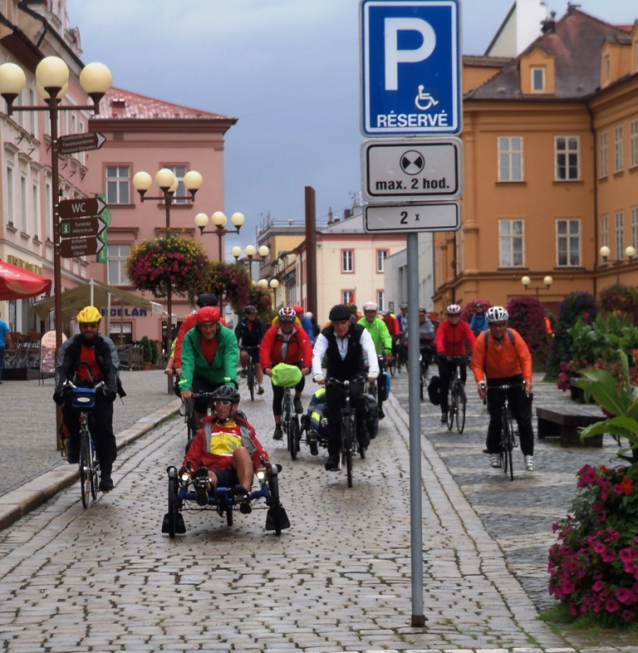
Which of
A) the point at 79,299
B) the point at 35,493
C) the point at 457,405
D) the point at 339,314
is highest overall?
the point at 79,299

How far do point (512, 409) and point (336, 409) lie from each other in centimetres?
189

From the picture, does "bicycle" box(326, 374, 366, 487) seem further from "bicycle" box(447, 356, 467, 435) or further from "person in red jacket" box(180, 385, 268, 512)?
"bicycle" box(447, 356, 467, 435)

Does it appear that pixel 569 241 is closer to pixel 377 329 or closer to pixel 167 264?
pixel 167 264

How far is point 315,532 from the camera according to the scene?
10.6 meters

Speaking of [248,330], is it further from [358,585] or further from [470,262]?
[470,262]

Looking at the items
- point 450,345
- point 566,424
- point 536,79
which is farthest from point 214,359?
point 536,79

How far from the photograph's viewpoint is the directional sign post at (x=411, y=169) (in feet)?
22.8

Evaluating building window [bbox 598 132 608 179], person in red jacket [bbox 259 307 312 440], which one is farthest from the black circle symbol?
building window [bbox 598 132 608 179]

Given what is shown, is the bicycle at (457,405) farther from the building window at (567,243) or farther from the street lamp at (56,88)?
the building window at (567,243)

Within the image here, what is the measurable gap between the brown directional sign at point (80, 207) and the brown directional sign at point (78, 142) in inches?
23.8

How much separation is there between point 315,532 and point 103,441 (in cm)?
272

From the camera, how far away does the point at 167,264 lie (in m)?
32.7

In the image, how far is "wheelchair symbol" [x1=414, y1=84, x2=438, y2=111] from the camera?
685 cm

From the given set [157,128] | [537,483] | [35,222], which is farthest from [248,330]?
[157,128]
